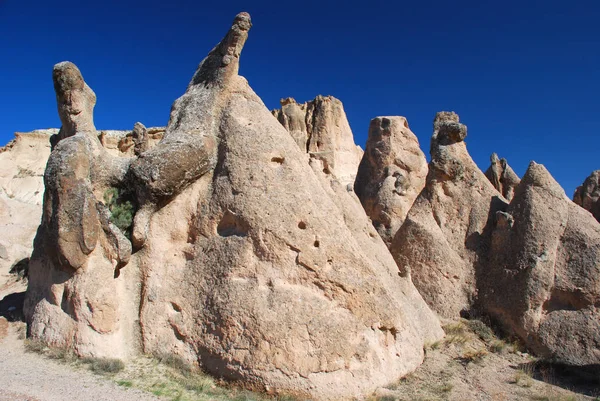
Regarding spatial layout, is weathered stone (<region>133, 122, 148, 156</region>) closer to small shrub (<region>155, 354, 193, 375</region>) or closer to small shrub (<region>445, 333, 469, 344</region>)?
small shrub (<region>155, 354, 193, 375</region>)

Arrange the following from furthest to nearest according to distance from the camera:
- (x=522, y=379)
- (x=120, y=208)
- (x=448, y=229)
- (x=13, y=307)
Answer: (x=448, y=229) → (x=13, y=307) → (x=522, y=379) → (x=120, y=208)

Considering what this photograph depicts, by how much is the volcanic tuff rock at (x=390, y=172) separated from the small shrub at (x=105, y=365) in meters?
8.27

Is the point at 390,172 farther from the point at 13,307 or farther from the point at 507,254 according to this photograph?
the point at 13,307

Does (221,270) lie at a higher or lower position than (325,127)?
lower

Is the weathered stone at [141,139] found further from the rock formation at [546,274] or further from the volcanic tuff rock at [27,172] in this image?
the rock formation at [546,274]

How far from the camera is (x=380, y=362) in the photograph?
20.3 feet

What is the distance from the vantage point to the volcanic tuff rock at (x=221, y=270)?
19.1 feet

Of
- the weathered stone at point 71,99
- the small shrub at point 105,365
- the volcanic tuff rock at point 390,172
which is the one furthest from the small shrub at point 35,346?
the volcanic tuff rock at point 390,172

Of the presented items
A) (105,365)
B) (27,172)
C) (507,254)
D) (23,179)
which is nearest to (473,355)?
(507,254)

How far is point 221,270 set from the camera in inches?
244

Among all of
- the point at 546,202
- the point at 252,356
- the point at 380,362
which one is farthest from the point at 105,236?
the point at 546,202

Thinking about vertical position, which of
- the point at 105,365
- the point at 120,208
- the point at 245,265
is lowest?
the point at 105,365

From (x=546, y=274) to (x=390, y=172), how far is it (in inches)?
247

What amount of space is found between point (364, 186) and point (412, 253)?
5144 millimetres
